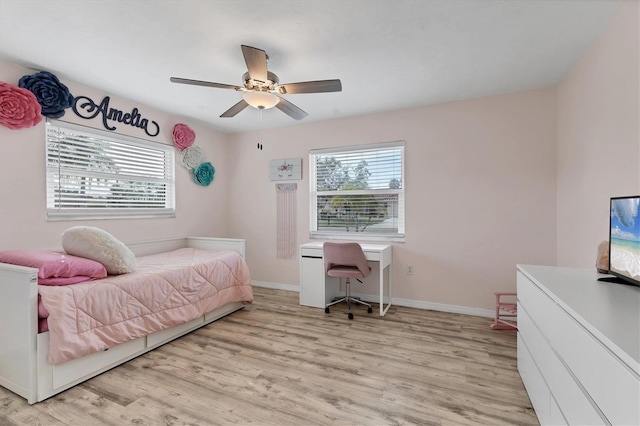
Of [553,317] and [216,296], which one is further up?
[553,317]

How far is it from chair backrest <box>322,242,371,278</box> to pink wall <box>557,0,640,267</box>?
1840 mm

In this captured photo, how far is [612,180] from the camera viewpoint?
1.91 meters

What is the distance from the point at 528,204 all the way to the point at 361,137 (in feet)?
6.62

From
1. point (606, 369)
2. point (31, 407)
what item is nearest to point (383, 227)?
point (606, 369)

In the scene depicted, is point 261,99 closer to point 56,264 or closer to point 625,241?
point 56,264

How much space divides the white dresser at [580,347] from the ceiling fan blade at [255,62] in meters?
2.09

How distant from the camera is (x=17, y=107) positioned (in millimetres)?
2408

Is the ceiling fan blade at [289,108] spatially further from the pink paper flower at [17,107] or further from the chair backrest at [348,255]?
the pink paper flower at [17,107]

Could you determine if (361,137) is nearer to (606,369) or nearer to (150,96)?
(150,96)

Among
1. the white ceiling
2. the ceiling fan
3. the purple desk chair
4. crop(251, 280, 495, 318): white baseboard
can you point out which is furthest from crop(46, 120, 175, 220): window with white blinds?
crop(251, 280, 495, 318): white baseboard

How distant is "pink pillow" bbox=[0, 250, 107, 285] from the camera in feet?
6.46

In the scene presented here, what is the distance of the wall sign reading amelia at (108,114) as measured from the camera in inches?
113

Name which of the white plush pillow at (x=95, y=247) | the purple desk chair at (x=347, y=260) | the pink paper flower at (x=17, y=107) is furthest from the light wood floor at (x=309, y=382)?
the pink paper flower at (x=17, y=107)

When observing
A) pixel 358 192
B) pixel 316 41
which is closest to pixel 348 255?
pixel 358 192
